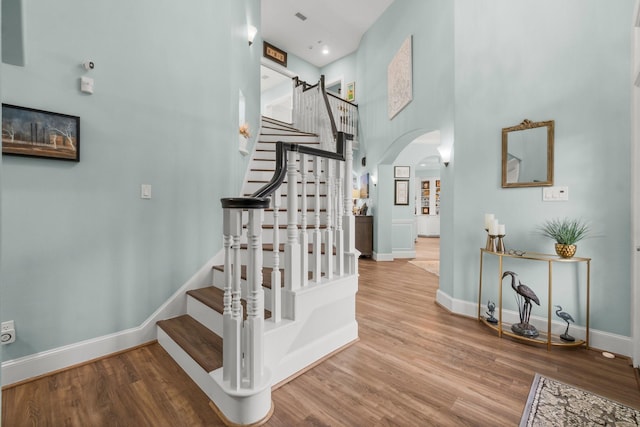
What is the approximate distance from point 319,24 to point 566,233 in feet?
20.3

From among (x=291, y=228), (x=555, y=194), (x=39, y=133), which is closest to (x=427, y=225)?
(x=555, y=194)

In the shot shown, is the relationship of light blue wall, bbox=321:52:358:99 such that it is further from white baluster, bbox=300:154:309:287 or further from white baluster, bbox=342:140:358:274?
white baluster, bbox=300:154:309:287

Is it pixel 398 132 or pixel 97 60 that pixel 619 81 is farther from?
pixel 97 60

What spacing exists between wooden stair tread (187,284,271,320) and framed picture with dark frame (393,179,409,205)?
4.47 metres

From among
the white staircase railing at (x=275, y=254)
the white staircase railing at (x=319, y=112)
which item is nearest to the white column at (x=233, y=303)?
Answer: the white staircase railing at (x=275, y=254)

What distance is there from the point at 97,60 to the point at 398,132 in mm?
3848

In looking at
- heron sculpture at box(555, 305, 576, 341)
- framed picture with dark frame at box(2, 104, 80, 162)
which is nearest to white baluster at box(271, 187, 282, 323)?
framed picture with dark frame at box(2, 104, 80, 162)

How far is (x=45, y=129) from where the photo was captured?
1990mm

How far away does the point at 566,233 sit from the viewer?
2.40 metres

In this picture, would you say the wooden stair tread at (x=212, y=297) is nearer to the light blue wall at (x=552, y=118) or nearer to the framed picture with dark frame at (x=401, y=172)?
the light blue wall at (x=552, y=118)

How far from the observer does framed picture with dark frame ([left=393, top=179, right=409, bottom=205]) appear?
6.39 m

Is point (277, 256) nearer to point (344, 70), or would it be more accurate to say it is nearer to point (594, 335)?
point (594, 335)

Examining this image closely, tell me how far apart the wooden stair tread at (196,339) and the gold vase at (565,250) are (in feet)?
8.73

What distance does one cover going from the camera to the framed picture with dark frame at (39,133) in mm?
1882
